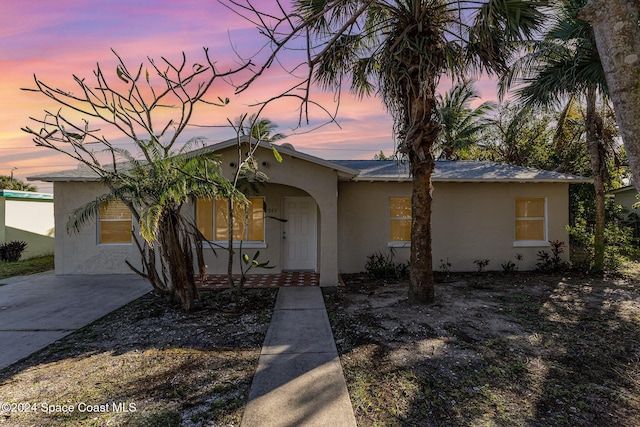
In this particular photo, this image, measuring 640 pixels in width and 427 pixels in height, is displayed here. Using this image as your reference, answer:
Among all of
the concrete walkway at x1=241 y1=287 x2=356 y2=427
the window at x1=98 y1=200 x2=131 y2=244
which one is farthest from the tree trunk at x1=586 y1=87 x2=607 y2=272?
the window at x1=98 y1=200 x2=131 y2=244

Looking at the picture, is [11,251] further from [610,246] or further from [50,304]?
[610,246]

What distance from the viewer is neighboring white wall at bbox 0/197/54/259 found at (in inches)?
542

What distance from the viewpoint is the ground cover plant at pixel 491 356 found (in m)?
3.46

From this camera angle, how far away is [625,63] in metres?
2.27

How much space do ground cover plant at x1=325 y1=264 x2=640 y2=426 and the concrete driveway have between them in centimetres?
448

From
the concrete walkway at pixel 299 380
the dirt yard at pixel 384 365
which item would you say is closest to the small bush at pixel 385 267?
the dirt yard at pixel 384 365

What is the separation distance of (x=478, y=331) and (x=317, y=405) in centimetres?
336

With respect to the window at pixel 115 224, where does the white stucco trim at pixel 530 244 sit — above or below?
below

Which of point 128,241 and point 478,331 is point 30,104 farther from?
point 478,331

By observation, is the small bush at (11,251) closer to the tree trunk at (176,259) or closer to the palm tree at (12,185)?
the tree trunk at (176,259)

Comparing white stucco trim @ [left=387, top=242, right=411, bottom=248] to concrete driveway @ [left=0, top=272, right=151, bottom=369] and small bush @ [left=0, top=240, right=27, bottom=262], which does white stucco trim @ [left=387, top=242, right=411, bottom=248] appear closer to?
concrete driveway @ [left=0, top=272, right=151, bottom=369]

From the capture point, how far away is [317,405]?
349cm

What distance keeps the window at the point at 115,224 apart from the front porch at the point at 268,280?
9.89 ft

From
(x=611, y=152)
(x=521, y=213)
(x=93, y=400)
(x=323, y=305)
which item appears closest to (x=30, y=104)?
(x=93, y=400)
